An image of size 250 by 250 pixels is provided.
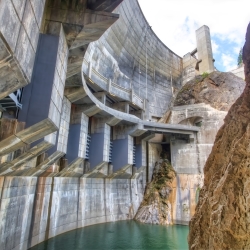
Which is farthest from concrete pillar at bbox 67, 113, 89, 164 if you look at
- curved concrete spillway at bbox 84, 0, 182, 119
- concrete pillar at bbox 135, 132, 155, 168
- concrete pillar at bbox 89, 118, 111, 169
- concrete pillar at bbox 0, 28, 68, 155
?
concrete pillar at bbox 135, 132, 155, 168

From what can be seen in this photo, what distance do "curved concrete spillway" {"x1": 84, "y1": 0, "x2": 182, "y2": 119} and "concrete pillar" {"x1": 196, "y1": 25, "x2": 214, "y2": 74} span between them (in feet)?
9.96

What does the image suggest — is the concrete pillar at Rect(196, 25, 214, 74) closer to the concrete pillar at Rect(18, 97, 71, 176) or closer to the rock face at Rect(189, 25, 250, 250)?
the concrete pillar at Rect(18, 97, 71, 176)

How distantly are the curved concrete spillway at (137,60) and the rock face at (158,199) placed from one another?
20.0ft

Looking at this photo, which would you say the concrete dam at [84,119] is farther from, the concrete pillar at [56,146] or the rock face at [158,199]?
the rock face at [158,199]

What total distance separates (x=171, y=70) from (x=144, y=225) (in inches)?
807

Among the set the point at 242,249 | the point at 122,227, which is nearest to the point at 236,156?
the point at 242,249

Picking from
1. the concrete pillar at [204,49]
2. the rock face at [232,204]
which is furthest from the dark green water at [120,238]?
the concrete pillar at [204,49]

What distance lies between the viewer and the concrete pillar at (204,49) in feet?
87.0

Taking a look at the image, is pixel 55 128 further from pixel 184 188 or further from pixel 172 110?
pixel 172 110

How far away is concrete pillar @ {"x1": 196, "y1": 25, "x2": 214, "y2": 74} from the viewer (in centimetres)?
2652

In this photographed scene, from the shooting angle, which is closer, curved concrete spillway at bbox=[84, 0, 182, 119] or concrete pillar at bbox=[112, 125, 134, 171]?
concrete pillar at bbox=[112, 125, 134, 171]

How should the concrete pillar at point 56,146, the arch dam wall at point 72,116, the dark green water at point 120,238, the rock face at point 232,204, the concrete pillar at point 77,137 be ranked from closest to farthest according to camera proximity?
the rock face at point 232,204, the arch dam wall at point 72,116, the concrete pillar at point 56,146, the dark green water at point 120,238, the concrete pillar at point 77,137

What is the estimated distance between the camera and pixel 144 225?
14352 millimetres

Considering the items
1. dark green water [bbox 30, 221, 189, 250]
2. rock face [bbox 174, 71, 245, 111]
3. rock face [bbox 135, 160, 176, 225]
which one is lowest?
dark green water [bbox 30, 221, 189, 250]
